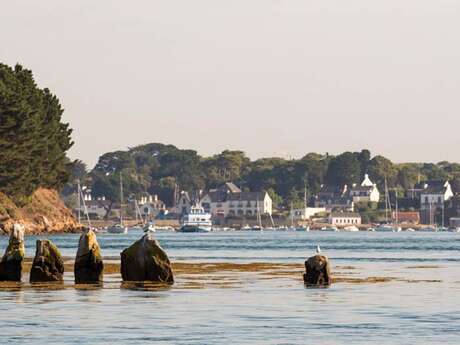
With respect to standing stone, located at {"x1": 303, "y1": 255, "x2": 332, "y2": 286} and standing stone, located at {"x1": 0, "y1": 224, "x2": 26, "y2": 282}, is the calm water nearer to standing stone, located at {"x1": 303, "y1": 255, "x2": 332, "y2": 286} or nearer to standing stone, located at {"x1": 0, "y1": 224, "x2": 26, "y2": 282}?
standing stone, located at {"x1": 303, "y1": 255, "x2": 332, "y2": 286}

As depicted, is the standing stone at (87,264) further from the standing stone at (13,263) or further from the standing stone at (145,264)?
the standing stone at (13,263)

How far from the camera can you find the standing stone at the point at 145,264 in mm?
67562

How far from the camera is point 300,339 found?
153ft

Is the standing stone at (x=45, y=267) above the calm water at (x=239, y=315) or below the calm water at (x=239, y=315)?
above

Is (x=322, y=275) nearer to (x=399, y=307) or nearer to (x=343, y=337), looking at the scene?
(x=399, y=307)

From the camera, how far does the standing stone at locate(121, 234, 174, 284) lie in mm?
67562

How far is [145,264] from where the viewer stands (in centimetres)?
6794

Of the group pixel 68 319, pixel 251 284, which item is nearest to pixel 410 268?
pixel 251 284

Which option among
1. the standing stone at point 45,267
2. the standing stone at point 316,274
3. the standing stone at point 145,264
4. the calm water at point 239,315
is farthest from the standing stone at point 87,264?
the standing stone at point 316,274

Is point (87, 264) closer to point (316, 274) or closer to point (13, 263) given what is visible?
point (13, 263)

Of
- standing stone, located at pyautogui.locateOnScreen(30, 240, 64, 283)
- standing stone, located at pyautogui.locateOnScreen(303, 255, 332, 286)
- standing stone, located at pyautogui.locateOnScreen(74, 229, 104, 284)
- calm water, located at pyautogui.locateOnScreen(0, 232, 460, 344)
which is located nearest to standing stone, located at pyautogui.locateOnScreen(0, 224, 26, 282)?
standing stone, located at pyautogui.locateOnScreen(30, 240, 64, 283)

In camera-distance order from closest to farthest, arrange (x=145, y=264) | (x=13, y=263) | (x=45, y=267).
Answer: (x=145, y=264) → (x=45, y=267) → (x=13, y=263)

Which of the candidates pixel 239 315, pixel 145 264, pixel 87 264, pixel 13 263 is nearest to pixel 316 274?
pixel 145 264

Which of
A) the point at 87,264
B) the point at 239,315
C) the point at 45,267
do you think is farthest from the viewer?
the point at 45,267
